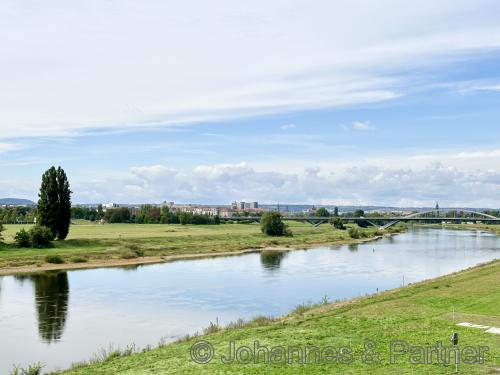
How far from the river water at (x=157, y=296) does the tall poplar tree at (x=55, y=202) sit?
11423mm

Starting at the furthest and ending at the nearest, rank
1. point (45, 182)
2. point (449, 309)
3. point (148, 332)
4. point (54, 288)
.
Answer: point (45, 182) → point (54, 288) → point (148, 332) → point (449, 309)

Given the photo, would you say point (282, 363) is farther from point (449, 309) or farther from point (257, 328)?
point (449, 309)

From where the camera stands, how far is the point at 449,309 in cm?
2189

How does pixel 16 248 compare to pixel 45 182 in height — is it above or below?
below

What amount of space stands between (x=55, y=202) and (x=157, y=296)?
27.8m

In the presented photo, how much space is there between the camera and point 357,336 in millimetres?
17328

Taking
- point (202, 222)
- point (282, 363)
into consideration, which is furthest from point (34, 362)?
point (202, 222)

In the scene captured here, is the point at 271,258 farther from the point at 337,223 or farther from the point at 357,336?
the point at 337,223

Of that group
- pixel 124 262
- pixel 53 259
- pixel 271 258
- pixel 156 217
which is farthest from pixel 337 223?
pixel 53 259

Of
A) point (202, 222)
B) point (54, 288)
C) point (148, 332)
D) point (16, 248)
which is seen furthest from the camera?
point (202, 222)

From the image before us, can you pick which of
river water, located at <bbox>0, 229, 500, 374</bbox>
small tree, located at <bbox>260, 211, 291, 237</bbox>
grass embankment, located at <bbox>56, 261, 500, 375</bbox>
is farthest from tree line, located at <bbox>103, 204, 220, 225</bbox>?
grass embankment, located at <bbox>56, 261, 500, 375</bbox>

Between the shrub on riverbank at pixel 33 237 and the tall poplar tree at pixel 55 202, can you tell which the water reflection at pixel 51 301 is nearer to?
the shrub on riverbank at pixel 33 237

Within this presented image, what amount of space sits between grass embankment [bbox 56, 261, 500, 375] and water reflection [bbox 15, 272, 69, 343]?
8.41 m

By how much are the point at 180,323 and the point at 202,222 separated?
10196 cm
